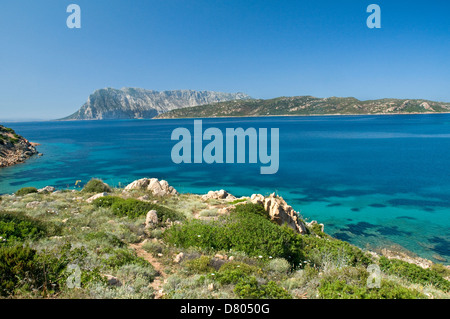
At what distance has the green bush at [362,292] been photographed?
5.50 meters

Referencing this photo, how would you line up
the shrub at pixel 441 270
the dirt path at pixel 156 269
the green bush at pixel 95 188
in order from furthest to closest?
the green bush at pixel 95 188 < the shrub at pixel 441 270 < the dirt path at pixel 156 269

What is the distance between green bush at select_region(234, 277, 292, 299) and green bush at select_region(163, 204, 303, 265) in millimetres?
2742

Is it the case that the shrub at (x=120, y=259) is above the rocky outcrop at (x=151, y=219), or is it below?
above

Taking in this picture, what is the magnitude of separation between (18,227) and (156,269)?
549 cm

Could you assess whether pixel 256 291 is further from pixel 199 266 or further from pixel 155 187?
pixel 155 187

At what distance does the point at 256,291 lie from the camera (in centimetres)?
574

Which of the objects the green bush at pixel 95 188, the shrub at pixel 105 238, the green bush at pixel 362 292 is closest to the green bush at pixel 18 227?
the shrub at pixel 105 238

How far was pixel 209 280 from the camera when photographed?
639 centimetres

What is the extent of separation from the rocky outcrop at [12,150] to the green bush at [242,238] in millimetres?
48924

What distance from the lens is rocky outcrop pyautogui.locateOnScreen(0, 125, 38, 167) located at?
45.3m

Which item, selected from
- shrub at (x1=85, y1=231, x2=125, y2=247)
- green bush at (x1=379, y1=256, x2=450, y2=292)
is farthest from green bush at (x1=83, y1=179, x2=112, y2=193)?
green bush at (x1=379, y1=256, x2=450, y2=292)

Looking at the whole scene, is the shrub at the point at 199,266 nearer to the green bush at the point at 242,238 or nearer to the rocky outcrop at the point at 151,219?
the green bush at the point at 242,238

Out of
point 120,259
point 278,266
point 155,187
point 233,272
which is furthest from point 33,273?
point 155,187

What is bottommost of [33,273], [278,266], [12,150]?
[278,266]
